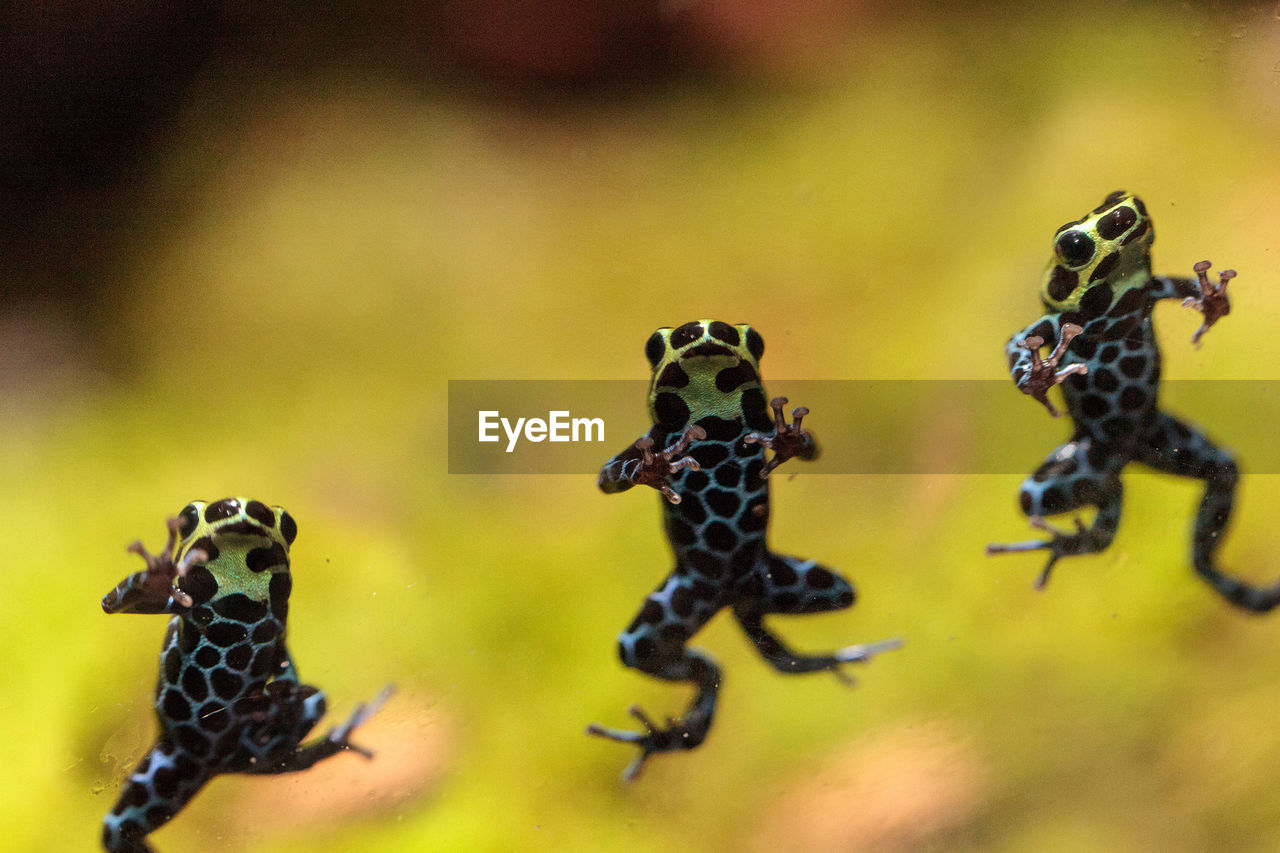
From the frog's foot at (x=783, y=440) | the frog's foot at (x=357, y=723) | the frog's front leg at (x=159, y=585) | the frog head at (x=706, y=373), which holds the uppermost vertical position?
the frog head at (x=706, y=373)

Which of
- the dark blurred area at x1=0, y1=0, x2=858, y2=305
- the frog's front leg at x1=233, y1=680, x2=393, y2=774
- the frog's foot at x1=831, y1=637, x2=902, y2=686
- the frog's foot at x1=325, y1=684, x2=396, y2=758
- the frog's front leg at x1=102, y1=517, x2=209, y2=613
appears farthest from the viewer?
the dark blurred area at x1=0, y1=0, x2=858, y2=305

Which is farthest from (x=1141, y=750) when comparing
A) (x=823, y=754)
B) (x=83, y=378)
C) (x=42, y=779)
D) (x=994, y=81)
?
(x=83, y=378)

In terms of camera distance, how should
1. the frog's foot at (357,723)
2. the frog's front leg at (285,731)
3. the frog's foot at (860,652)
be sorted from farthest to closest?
1. the frog's foot at (860,652)
2. the frog's foot at (357,723)
3. the frog's front leg at (285,731)

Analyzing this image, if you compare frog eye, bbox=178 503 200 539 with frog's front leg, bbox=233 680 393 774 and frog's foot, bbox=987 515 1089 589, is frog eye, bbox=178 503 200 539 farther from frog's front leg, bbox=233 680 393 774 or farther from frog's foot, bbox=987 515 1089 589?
frog's foot, bbox=987 515 1089 589

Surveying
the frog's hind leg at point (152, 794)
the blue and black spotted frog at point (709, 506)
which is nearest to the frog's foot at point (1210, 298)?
the blue and black spotted frog at point (709, 506)

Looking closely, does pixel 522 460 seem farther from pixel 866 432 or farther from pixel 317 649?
pixel 866 432

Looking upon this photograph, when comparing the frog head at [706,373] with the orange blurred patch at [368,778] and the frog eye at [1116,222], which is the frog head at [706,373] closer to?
the frog eye at [1116,222]

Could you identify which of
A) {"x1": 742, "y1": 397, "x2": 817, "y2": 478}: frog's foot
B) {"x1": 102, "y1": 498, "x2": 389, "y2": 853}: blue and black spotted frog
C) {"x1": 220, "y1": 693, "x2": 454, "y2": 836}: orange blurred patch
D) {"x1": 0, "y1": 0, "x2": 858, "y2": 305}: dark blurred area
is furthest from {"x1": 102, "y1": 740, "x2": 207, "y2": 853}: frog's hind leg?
{"x1": 0, "y1": 0, "x2": 858, "y2": 305}: dark blurred area
